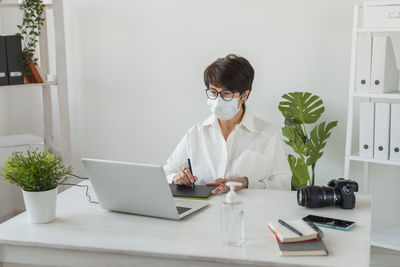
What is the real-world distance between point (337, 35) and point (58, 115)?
2213mm

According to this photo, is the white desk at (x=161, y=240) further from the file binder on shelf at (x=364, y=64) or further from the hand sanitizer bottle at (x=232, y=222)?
the file binder on shelf at (x=364, y=64)

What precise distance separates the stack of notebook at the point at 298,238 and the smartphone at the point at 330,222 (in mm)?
93

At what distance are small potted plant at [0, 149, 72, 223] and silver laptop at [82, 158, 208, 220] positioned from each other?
0.47 feet

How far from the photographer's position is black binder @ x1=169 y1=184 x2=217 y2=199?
215 cm

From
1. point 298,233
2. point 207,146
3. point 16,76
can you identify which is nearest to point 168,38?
point 16,76

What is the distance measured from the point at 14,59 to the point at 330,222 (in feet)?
8.00

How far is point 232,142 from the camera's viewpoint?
99.9 inches

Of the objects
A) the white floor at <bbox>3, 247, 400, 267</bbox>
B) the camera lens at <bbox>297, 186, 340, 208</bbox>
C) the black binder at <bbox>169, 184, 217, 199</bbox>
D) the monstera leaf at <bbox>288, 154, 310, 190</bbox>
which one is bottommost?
the white floor at <bbox>3, 247, 400, 267</bbox>

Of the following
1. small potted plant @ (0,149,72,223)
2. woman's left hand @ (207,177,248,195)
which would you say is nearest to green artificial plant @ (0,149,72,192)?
small potted plant @ (0,149,72,223)

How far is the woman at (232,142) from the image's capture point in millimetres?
2449

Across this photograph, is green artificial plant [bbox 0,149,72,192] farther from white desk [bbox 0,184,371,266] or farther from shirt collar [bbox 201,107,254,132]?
shirt collar [bbox 201,107,254,132]

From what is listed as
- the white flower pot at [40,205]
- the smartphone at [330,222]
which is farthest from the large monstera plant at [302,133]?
the white flower pot at [40,205]

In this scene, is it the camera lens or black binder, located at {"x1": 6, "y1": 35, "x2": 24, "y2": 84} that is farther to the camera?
black binder, located at {"x1": 6, "y1": 35, "x2": 24, "y2": 84}

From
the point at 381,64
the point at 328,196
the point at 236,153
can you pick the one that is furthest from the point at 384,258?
the point at 328,196
